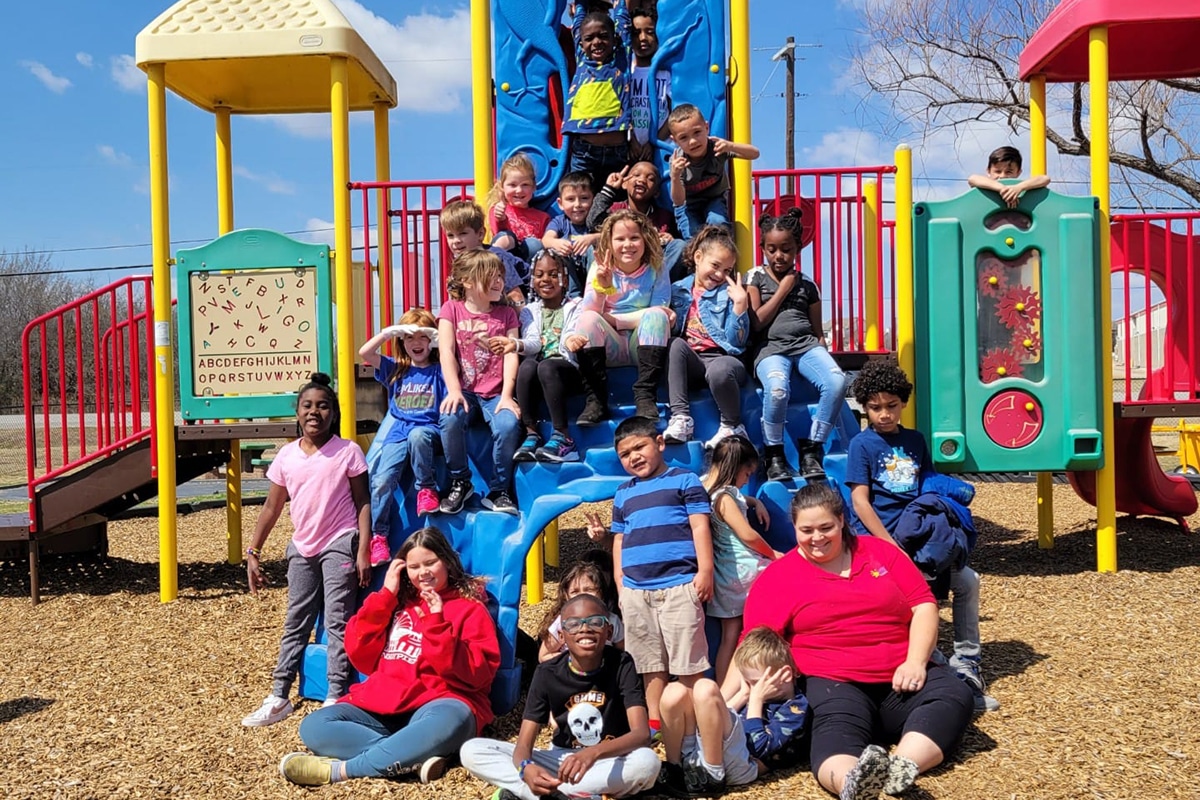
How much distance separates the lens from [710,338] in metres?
5.48

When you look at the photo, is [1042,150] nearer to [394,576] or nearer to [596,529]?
[596,529]

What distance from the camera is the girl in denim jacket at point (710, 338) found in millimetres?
5121

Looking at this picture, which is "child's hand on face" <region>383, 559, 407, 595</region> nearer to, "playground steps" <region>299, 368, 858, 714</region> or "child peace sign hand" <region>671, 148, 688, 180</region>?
"playground steps" <region>299, 368, 858, 714</region>

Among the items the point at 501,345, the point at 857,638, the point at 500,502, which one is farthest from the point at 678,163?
the point at 857,638

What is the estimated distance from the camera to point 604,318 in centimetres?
546

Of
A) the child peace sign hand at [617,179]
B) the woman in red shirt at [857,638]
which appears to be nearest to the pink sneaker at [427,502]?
the woman in red shirt at [857,638]

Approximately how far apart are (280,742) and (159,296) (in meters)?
3.91

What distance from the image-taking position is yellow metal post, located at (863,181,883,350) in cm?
694

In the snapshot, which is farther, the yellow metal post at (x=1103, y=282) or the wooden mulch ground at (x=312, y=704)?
the yellow metal post at (x=1103, y=282)

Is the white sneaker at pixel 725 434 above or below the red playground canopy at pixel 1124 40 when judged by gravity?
below

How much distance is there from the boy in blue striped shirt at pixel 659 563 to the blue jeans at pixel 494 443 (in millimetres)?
885

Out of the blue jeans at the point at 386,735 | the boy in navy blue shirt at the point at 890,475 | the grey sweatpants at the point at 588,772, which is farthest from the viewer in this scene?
the boy in navy blue shirt at the point at 890,475

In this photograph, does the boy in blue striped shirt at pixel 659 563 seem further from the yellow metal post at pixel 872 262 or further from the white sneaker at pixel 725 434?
the yellow metal post at pixel 872 262

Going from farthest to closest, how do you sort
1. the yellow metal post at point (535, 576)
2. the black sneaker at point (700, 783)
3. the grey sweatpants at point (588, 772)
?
the yellow metal post at point (535, 576), the black sneaker at point (700, 783), the grey sweatpants at point (588, 772)
